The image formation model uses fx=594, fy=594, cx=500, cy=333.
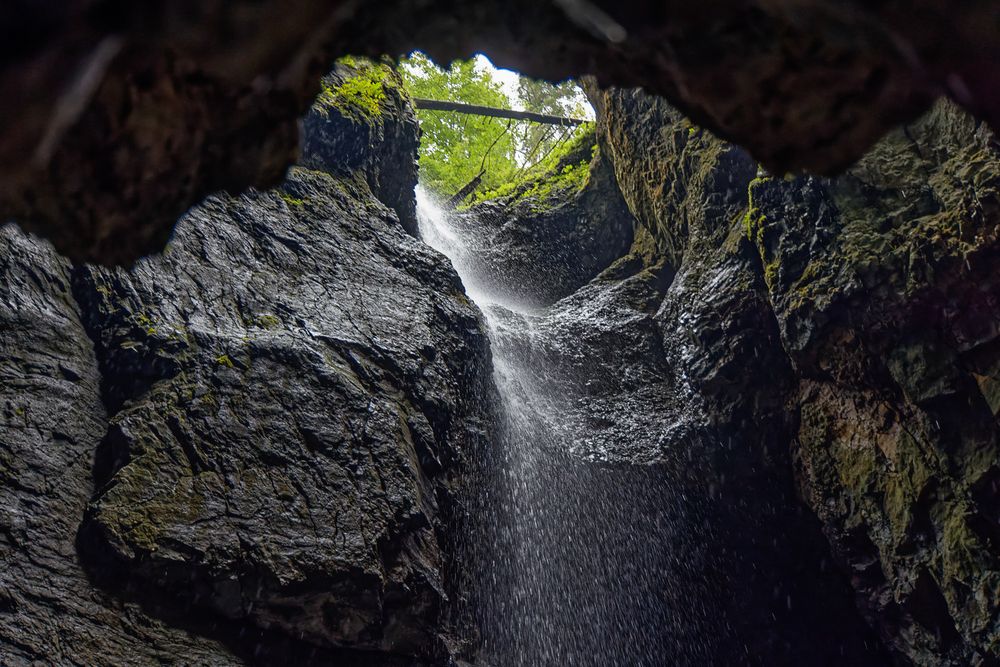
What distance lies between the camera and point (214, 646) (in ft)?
15.5

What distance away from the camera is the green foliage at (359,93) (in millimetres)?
10344

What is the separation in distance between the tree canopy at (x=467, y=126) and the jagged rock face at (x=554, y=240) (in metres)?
4.67

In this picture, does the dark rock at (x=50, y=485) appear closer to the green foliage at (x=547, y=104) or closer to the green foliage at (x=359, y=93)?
the green foliage at (x=359, y=93)

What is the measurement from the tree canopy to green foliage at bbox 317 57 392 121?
21.2 ft

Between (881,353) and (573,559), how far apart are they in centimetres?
441

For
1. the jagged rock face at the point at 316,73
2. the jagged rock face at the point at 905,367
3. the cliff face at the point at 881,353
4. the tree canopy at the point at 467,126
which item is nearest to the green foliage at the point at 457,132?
the tree canopy at the point at 467,126

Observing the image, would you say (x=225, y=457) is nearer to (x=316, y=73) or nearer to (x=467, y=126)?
(x=316, y=73)

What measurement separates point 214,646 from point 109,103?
4.38 metres

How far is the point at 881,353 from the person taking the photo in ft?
20.8

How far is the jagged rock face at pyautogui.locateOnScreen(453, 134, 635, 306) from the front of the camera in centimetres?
1245

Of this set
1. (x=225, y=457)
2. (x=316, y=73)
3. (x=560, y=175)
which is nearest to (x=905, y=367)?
(x=316, y=73)

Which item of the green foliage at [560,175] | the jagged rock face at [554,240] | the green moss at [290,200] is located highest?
the green foliage at [560,175]

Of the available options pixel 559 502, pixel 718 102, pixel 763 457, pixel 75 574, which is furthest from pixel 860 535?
pixel 75 574

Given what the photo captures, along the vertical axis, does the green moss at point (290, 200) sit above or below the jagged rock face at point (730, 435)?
above
